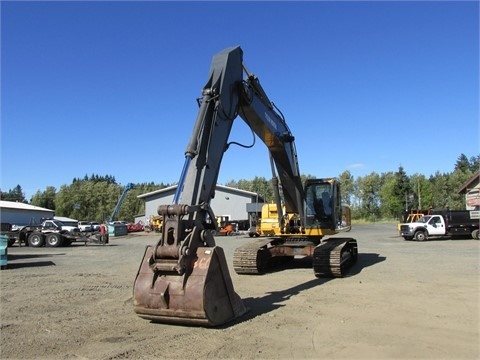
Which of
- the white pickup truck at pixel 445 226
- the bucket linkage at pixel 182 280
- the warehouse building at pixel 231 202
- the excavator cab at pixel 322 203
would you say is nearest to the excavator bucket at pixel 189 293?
the bucket linkage at pixel 182 280

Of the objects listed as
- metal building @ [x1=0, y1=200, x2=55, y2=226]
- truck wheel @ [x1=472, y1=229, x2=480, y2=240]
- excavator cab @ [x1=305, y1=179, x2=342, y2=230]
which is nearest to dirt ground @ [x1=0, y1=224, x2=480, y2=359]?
excavator cab @ [x1=305, y1=179, x2=342, y2=230]

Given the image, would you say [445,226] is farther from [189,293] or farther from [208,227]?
[189,293]

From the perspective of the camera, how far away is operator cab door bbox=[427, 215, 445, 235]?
100 ft

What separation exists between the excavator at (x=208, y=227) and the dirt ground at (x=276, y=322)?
0.38 meters

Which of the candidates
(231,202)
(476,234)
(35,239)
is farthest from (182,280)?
(231,202)

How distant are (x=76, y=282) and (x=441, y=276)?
31.8 ft

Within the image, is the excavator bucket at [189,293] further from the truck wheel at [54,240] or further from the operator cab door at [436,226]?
the operator cab door at [436,226]

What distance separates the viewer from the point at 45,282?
40.1 feet

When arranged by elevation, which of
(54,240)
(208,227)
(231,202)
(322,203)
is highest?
(231,202)

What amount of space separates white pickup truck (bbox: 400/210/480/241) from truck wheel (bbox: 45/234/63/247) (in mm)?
22723

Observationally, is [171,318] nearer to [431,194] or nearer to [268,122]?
[268,122]

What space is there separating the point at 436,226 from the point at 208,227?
26.9 m

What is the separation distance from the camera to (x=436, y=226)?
3084cm

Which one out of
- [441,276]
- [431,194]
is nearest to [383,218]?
[431,194]
